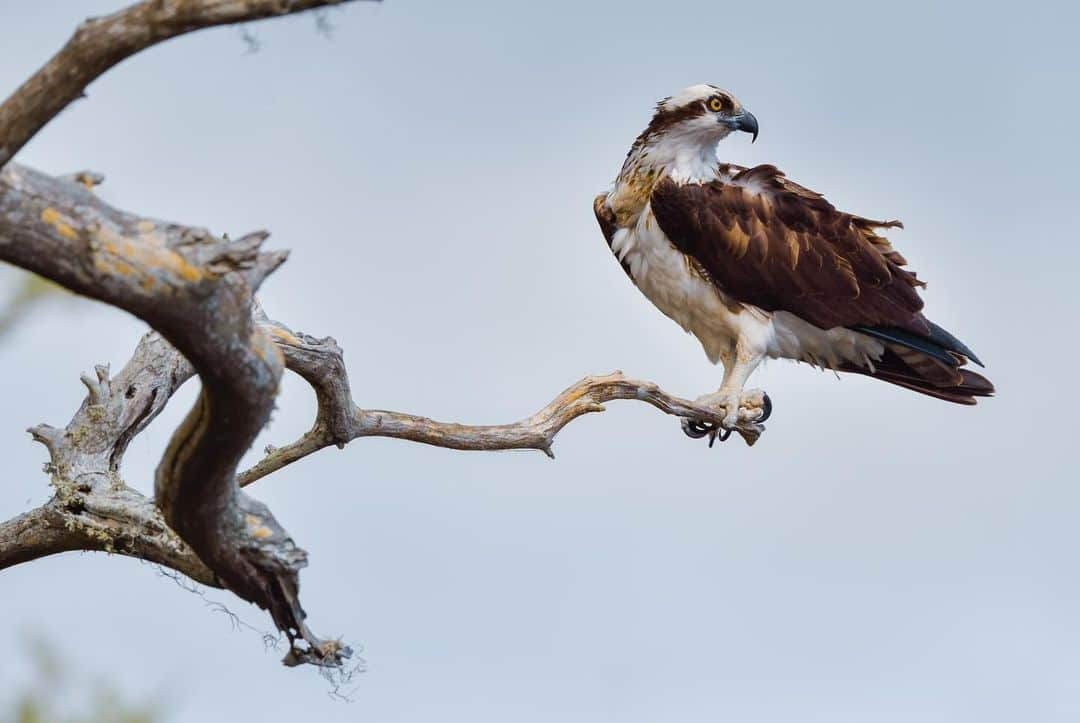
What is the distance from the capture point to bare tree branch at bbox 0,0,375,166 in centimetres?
340

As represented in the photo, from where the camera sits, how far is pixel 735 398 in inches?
277

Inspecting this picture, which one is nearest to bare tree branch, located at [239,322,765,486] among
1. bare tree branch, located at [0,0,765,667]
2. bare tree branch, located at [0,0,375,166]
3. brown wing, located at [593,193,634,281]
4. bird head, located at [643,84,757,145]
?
bare tree branch, located at [0,0,765,667]

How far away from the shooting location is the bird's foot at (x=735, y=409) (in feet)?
22.9

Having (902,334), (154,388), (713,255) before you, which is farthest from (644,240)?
(154,388)

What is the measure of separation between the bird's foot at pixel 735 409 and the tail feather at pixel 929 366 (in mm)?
728

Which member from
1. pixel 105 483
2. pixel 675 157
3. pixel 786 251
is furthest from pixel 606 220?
pixel 105 483

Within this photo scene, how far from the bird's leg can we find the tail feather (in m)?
0.63

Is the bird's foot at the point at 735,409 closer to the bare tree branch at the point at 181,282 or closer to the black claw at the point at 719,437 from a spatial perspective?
the black claw at the point at 719,437

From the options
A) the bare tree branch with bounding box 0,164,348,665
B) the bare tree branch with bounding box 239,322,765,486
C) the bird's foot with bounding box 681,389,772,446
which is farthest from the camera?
the bird's foot with bounding box 681,389,772,446

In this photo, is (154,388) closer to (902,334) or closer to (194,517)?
(194,517)

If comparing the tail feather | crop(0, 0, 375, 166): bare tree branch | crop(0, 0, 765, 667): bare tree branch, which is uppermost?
the tail feather

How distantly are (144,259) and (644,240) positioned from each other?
3967 millimetres

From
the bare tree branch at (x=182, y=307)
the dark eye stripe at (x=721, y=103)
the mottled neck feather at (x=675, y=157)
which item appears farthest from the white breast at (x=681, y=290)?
the bare tree branch at (x=182, y=307)

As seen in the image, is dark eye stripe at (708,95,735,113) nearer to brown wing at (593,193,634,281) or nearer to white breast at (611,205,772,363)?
white breast at (611,205,772,363)
